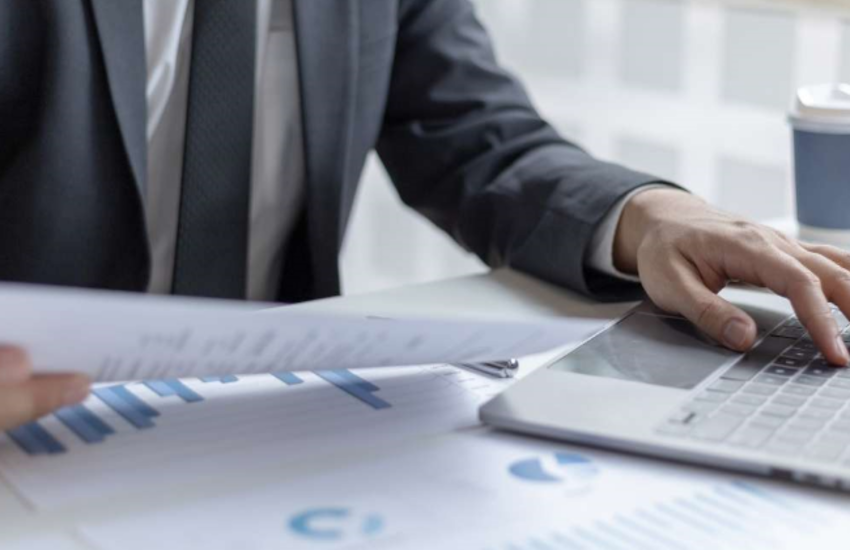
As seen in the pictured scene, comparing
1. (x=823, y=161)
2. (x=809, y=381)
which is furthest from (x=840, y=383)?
(x=823, y=161)

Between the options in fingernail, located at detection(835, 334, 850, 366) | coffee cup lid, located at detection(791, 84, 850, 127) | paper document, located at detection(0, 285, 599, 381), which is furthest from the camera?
coffee cup lid, located at detection(791, 84, 850, 127)

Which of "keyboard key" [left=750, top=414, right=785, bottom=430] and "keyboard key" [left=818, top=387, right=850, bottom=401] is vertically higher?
"keyboard key" [left=750, top=414, right=785, bottom=430]

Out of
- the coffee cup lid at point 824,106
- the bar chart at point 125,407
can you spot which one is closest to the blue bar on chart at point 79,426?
the bar chart at point 125,407

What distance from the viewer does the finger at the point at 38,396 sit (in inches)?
23.0

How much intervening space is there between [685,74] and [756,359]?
4.03ft

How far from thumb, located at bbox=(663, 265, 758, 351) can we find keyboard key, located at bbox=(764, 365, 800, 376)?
0.11ft

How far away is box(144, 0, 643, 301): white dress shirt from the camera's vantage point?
113 cm

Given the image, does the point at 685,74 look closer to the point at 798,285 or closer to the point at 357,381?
the point at 798,285

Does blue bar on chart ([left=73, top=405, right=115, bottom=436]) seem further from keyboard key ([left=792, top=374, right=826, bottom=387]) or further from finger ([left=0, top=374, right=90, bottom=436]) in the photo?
keyboard key ([left=792, top=374, right=826, bottom=387])

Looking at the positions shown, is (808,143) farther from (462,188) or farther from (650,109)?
(650,109)

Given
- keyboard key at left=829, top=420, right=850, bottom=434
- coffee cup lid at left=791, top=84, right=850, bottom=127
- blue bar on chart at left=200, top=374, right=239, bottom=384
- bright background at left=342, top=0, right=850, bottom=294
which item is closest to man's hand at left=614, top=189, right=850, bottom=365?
keyboard key at left=829, top=420, right=850, bottom=434

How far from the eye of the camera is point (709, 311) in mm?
Result: 810

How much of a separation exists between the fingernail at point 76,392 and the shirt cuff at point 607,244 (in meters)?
0.50

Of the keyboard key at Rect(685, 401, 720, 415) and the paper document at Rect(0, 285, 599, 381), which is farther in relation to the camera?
the keyboard key at Rect(685, 401, 720, 415)
